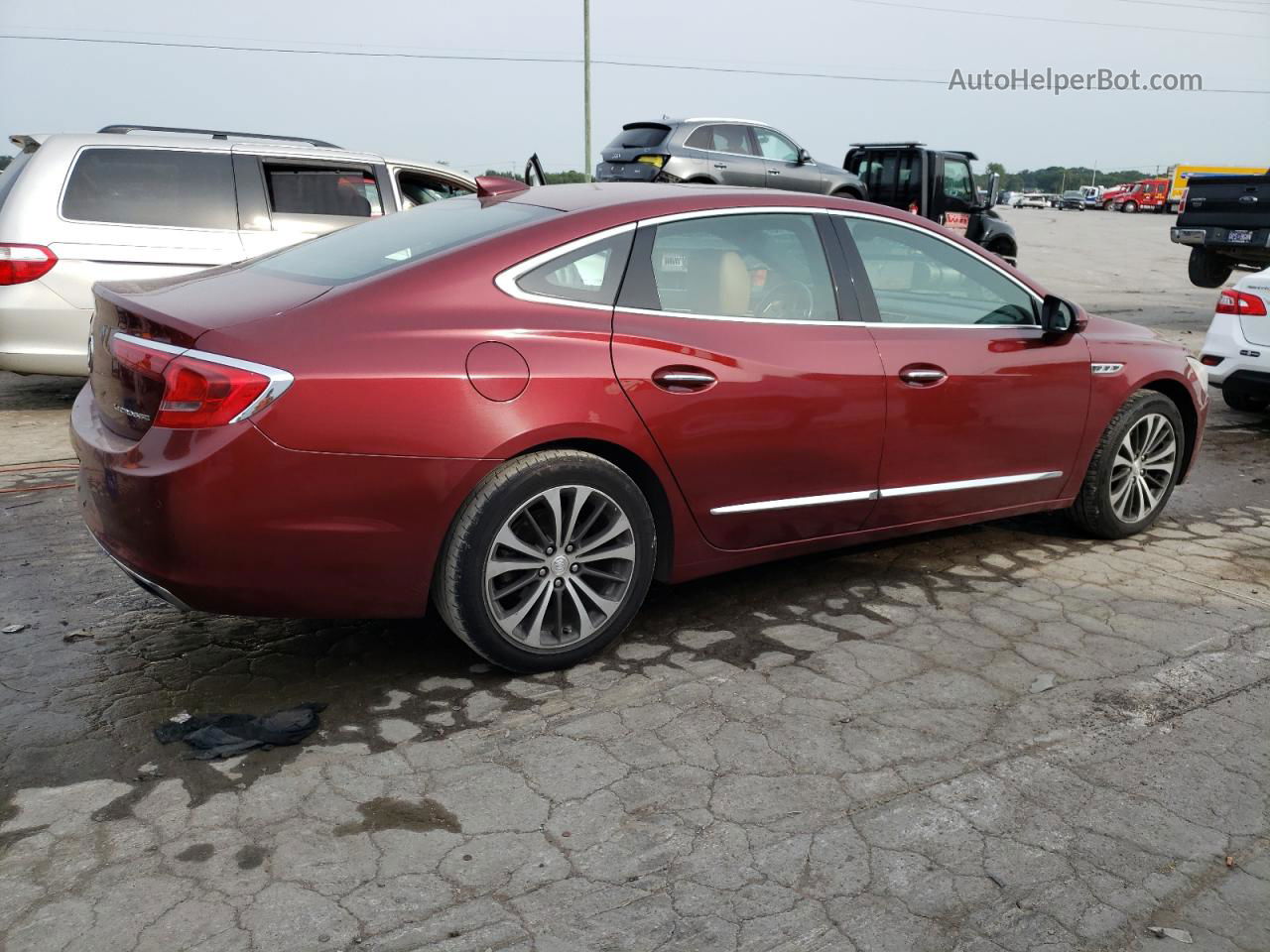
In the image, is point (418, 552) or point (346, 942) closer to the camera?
point (346, 942)

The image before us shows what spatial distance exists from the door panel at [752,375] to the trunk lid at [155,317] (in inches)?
42.7

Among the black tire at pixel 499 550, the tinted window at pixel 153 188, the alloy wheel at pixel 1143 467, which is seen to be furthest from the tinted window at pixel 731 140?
the black tire at pixel 499 550

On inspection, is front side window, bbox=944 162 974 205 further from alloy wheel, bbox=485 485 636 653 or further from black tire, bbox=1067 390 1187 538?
alloy wheel, bbox=485 485 636 653

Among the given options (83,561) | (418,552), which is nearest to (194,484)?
(418,552)

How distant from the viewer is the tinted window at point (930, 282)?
4.50 meters

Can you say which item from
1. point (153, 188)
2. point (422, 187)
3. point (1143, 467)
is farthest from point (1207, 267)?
point (153, 188)

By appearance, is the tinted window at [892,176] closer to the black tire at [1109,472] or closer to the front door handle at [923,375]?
the black tire at [1109,472]

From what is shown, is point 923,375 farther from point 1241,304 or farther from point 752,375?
point 1241,304

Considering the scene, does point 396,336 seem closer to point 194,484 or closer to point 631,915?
point 194,484

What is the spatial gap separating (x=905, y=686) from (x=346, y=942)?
6.54ft

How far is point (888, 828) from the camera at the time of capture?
9.61ft

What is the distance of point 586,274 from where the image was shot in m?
3.83

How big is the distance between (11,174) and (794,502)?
6017 mm

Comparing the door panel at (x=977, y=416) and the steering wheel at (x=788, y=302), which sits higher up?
the steering wheel at (x=788, y=302)
